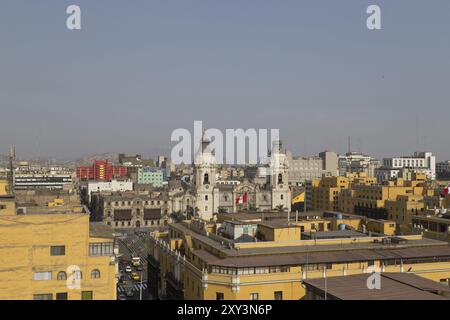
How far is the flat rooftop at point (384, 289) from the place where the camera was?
64.3 feet

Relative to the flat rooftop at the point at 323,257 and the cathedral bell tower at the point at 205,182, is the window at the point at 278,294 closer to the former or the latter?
the flat rooftop at the point at 323,257

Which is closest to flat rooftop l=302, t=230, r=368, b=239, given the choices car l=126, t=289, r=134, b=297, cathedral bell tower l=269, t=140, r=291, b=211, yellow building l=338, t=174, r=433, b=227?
car l=126, t=289, r=134, b=297

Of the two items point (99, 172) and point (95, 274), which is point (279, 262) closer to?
point (95, 274)

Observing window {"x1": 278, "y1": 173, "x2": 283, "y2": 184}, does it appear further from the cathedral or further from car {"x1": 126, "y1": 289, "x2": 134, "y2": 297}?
car {"x1": 126, "y1": 289, "x2": 134, "y2": 297}

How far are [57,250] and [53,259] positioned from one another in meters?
0.44

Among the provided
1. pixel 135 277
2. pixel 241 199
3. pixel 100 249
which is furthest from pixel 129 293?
pixel 241 199

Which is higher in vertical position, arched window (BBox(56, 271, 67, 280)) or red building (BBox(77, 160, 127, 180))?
red building (BBox(77, 160, 127, 180))

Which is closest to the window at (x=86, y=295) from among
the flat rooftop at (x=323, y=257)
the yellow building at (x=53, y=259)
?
the yellow building at (x=53, y=259)

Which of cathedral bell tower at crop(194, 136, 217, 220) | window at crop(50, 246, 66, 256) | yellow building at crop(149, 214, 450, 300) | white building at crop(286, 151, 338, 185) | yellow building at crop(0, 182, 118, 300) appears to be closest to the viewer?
yellow building at crop(0, 182, 118, 300)

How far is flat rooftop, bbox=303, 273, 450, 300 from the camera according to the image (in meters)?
19.6

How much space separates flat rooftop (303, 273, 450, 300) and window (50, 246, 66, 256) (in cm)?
1128
